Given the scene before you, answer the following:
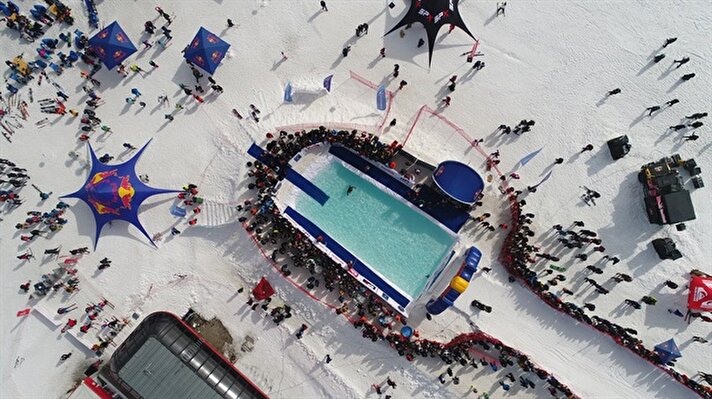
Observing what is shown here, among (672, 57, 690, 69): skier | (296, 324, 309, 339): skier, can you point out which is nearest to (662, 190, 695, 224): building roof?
(672, 57, 690, 69): skier

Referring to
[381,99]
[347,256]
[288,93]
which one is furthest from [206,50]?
[347,256]

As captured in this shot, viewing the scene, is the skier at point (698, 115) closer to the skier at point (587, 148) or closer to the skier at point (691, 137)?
the skier at point (691, 137)

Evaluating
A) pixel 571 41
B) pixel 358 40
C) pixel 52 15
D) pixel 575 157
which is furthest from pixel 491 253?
pixel 52 15

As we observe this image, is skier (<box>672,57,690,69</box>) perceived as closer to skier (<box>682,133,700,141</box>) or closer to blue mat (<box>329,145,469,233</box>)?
skier (<box>682,133,700,141</box>)

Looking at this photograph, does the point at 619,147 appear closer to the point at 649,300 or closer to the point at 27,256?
the point at 649,300

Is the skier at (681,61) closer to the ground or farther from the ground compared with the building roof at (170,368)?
closer to the ground

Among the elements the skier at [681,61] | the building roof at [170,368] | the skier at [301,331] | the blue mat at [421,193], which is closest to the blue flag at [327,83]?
the blue mat at [421,193]
